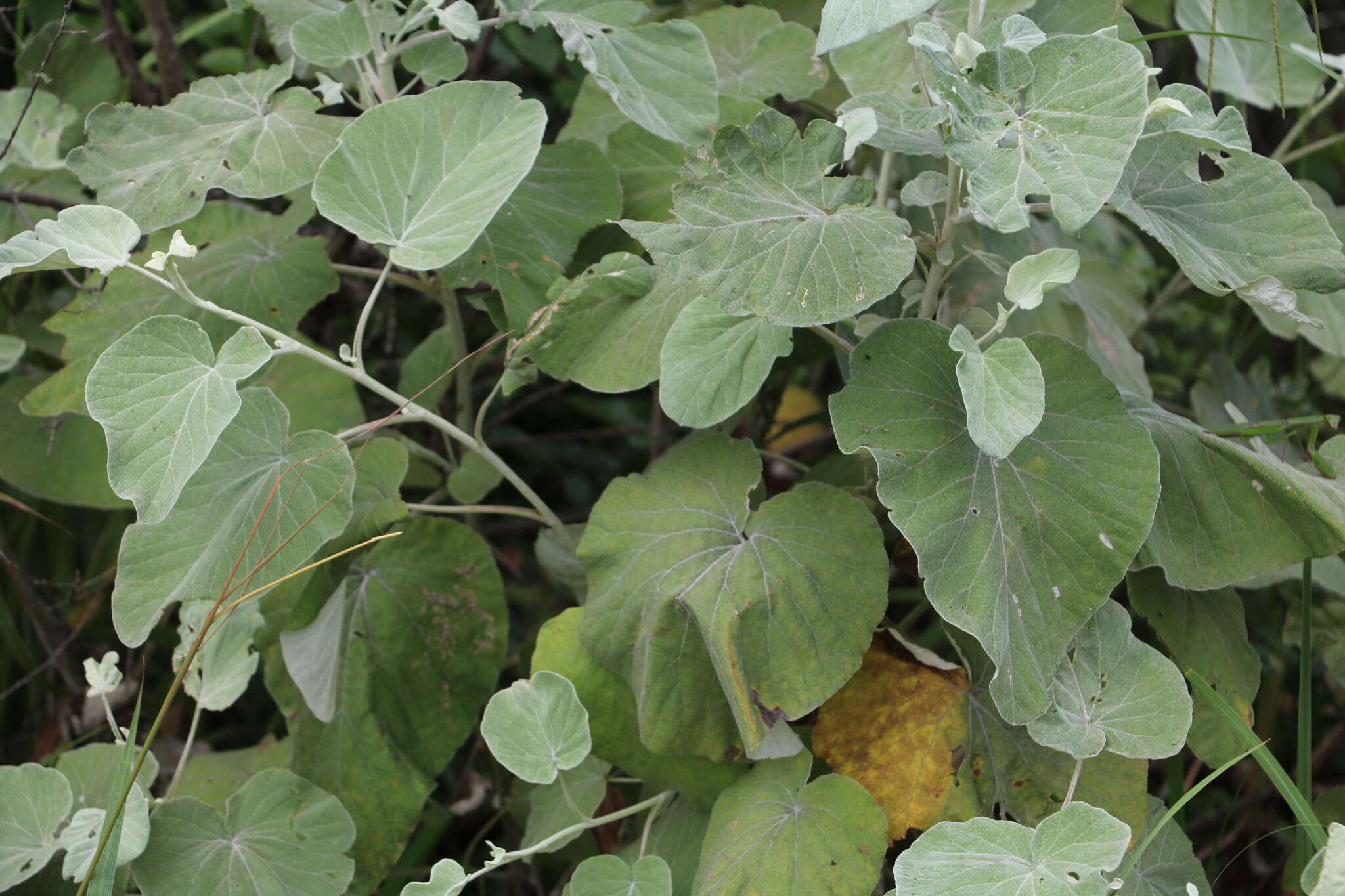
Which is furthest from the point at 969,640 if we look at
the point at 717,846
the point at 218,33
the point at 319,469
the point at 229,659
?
the point at 218,33

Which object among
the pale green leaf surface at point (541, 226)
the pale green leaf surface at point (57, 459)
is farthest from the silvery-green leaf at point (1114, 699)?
the pale green leaf surface at point (57, 459)

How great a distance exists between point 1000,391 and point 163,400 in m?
0.56

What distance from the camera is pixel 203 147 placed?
90cm

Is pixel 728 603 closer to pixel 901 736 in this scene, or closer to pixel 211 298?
pixel 901 736

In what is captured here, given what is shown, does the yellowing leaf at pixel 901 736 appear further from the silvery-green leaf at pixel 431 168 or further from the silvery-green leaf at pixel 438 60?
the silvery-green leaf at pixel 438 60

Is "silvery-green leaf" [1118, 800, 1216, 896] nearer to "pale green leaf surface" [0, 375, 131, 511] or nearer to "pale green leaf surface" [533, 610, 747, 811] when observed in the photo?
"pale green leaf surface" [533, 610, 747, 811]

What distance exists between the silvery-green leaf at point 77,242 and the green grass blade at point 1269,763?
83cm

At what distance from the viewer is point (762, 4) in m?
1.35

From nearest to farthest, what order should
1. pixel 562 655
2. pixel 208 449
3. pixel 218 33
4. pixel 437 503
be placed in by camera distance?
pixel 208 449
pixel 562 655
pixel 437 503
pixel 218 33

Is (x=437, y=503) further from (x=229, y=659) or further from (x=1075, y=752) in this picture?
(x=1075, y=752)

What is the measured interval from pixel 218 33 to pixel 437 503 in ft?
3.08

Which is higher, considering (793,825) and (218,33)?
(218,33)

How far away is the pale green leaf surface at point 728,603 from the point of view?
2.47 feet

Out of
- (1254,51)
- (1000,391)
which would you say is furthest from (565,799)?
(1254,51)
